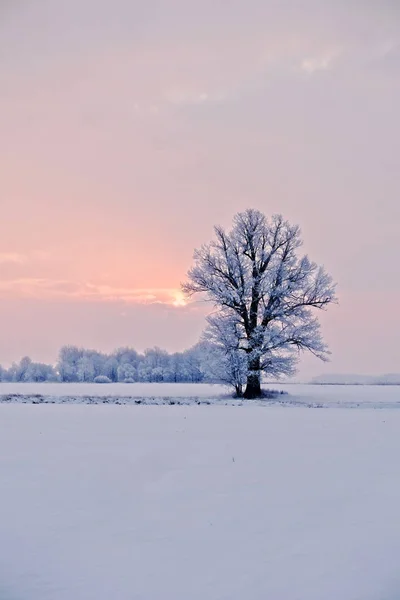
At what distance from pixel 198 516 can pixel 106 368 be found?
342 ft

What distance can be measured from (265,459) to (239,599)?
5244 millimetres

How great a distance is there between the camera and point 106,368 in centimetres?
11006

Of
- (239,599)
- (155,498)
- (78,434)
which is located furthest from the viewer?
(78,434)

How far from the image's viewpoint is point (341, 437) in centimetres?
1398

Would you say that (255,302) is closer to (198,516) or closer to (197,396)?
(197,396)

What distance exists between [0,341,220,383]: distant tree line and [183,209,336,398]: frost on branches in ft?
196

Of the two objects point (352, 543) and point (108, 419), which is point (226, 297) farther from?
point (352, 543)

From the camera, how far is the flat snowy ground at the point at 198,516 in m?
6.52

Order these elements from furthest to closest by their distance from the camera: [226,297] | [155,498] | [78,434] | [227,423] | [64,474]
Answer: [226,297] < [227,423] < [78,434] < [64,474] < [155,498]

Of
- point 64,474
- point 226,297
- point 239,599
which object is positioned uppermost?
point 226,297

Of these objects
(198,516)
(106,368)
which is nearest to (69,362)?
(106,368)

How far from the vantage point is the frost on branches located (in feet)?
105

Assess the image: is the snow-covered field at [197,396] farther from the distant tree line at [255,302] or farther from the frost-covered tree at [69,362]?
the frost-covered tree at [69,362]

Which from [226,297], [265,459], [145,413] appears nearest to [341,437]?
[265,459]
